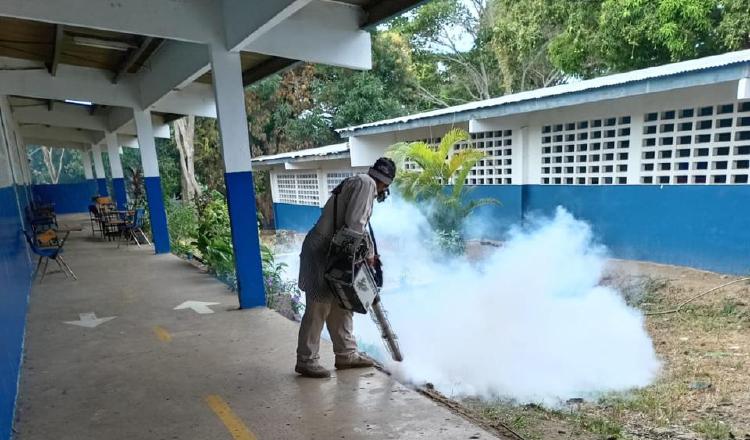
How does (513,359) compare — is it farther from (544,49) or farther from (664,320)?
(544,49)

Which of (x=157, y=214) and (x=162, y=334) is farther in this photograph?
(x=157, y=214)

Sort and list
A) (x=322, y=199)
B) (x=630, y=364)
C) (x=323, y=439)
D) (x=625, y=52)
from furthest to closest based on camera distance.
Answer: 1. (x=322, y=199)
2. (x=625, y=52)
3. (x=630, y=364)
4. (x=323, y=439)

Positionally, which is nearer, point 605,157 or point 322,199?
point 605,157

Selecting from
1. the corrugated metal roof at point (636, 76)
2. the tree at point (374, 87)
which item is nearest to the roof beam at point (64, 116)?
the tree at point (374, 87)

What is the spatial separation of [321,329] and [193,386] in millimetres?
1093

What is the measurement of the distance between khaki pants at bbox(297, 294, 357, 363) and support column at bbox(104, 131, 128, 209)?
1118cm

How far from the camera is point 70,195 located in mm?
23797

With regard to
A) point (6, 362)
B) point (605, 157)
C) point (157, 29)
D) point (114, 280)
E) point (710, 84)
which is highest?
point (157, 29)

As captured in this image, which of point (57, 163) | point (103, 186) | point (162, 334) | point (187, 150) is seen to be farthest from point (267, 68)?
point (57, 163)

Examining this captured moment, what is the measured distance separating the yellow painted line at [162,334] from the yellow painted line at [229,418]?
154 cm

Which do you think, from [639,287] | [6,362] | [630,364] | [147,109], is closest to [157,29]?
[6,362]

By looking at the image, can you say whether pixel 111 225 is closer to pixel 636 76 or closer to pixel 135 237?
pixel 135 237

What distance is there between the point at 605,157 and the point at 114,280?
26.8 ft

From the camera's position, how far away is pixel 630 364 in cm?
525
